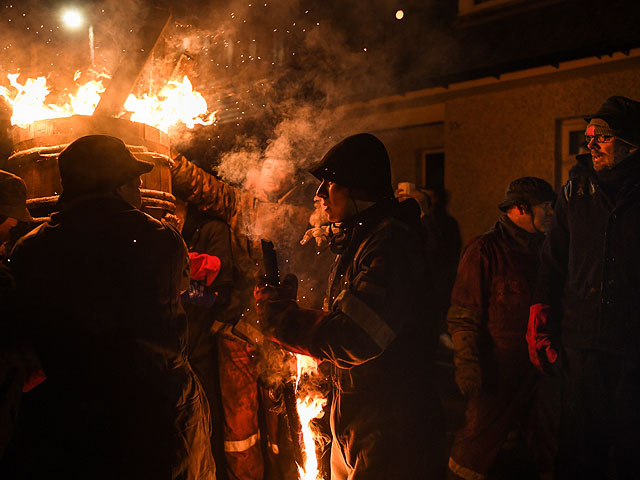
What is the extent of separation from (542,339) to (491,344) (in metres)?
0.91

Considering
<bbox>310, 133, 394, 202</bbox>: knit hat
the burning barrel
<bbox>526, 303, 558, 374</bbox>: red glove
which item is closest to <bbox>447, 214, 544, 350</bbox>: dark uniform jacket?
<bbox>526, 303, 558, 374</bbox>: red glove

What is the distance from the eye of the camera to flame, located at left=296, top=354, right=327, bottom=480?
3.51 meters

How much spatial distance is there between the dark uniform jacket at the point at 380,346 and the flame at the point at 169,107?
2229 millimetres

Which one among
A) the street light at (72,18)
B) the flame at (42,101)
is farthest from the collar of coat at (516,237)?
the street light at (72,18)

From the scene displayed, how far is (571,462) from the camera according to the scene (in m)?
3.09

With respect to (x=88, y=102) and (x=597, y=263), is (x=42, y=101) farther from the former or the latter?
(x=597, y=263)

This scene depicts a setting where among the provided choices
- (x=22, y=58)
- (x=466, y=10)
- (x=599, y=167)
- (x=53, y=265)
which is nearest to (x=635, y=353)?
(x=599, y=167)

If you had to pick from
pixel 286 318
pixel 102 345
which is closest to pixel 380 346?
pixel 286 318

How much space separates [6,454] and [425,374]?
6.44 ft

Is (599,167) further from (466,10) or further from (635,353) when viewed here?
(466,10)

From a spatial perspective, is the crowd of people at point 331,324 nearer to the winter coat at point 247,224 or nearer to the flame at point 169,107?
the flame at point 169,107

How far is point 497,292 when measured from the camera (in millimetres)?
4352

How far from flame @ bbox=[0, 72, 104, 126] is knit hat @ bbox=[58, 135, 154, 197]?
1326mm

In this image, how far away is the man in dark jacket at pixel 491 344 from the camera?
167 inches
